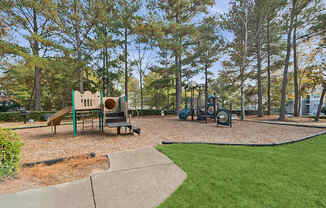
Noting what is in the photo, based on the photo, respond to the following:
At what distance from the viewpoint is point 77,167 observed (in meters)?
2.67

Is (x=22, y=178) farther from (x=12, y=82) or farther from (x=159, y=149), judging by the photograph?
(x=12, y=82)

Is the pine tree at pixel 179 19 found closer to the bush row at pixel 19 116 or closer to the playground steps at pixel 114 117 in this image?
the playground steps at pixel 114 117

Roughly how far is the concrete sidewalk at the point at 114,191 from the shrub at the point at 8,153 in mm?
686

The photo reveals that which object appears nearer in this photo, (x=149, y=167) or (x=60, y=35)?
(x=149, y=167)

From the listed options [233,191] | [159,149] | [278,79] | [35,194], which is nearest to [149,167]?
[159,149]

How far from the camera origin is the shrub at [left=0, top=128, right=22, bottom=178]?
85.8 inches

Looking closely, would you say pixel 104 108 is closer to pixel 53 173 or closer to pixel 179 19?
pixel 53 173

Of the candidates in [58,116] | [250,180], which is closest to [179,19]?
[58,116]

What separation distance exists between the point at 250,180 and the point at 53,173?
316cm

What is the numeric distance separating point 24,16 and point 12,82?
32.1 ft

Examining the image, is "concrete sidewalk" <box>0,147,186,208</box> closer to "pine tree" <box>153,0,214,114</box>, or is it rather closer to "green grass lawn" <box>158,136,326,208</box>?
"green grass lawn" <box>158,136,326,208</box>

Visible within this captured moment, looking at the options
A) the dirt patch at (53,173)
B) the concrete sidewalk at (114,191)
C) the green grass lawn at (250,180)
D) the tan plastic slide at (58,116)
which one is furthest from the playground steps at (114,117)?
the concrete sidewalk at (114,191)

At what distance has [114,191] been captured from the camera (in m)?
1.85

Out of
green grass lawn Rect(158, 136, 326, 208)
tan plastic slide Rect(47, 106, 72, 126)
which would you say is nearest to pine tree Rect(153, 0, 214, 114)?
tan plastic slide Rect(47, 106, 72, 126)
